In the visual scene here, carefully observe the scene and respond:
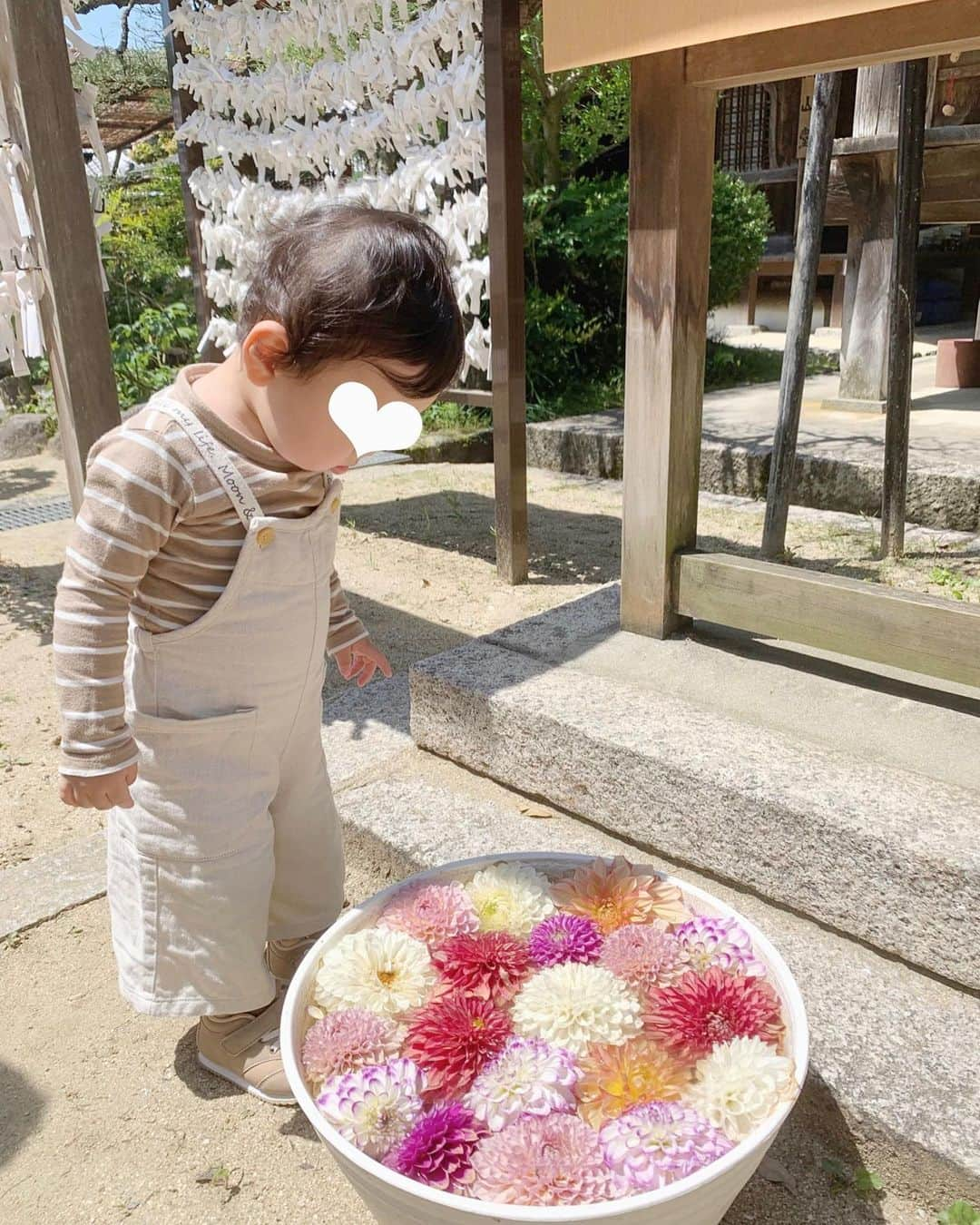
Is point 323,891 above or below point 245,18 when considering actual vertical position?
below

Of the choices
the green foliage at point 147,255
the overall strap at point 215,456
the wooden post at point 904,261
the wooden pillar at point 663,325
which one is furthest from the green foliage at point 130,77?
the overall strap at point 215,456

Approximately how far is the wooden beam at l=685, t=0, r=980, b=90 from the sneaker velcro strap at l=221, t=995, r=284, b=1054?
199 centimetres

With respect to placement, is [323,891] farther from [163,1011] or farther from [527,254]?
[527,254]

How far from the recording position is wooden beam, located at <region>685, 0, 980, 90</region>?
1.69 m

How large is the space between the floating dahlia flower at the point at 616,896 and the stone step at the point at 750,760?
395 millimetres

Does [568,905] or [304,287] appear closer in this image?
[304,287]

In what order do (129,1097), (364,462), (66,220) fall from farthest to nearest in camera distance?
(364,462) → (66,220) → (129,1097)

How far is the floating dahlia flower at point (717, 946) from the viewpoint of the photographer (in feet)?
4.32

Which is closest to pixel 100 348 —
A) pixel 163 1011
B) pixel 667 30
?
pixel 667 30

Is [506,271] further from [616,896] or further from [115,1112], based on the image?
[115,1112]

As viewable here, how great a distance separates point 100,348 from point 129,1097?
6.34 feet

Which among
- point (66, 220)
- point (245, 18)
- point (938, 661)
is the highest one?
point (245, 18)

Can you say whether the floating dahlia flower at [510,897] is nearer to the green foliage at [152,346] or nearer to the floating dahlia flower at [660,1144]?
the floating dahlia flower at [660,1144]

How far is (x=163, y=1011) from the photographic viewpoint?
5.06ft
